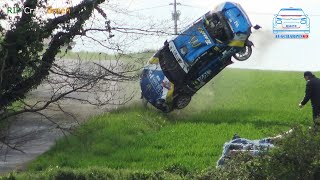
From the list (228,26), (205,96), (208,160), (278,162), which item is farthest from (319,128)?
(205,96)

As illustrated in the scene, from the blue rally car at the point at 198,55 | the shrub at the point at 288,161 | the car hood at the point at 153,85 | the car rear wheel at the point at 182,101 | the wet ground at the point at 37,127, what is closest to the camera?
the shrub at the point at 288,161

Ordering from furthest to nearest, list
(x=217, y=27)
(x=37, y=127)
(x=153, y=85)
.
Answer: (x=153, y=85) → (x=217, y=27) → (x=37, y=127)

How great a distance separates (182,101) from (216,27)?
101 inches

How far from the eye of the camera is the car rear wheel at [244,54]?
20.5 metres

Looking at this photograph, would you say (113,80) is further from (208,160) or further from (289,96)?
(289,96)

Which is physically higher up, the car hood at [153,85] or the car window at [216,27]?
the car window at [216,27]

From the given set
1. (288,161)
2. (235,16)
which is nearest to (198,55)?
(235,16)

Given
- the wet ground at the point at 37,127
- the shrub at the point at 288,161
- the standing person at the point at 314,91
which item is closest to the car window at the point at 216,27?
the wet ground at the point at 37,127

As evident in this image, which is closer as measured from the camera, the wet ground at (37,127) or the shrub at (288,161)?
the shrub at (288,161)

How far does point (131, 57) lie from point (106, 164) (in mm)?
4527

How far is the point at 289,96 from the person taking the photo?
26688 millimetres

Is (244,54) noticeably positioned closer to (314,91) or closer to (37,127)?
(314,91)

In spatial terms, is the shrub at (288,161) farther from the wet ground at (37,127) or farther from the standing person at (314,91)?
the standing person at (314,91)

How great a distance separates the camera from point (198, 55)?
20516mm
